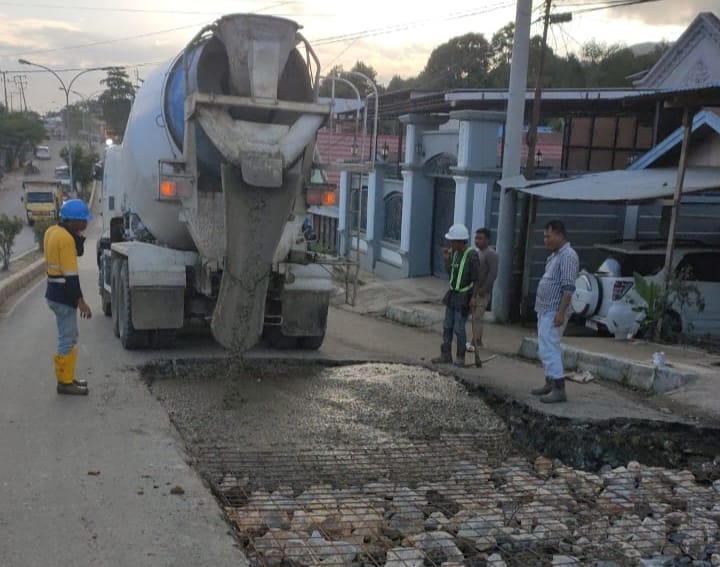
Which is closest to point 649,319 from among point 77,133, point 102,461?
point 102,461

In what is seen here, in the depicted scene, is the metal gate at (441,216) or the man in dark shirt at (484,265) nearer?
the man in dark shirt at (484,265)

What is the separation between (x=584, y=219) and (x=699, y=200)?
2.13m

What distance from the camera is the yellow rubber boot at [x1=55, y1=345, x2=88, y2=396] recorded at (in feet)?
22.0

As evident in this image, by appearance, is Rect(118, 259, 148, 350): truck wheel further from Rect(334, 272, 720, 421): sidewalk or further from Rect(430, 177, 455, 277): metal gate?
Rect(430, 177, 455, 277): metal gate

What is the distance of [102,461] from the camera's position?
5.06 m

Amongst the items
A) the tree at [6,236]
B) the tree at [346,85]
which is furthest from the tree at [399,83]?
the tree at [6,236]

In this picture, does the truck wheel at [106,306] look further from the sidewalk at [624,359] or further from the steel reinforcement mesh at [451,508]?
the steel reinforcement mesh at [451,508]

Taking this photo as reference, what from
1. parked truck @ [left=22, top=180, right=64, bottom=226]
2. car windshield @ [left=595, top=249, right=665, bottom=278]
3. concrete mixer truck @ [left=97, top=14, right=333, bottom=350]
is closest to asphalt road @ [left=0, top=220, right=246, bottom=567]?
concrete mixer truck @ [left=97, top=14, right=333, bottom=350]

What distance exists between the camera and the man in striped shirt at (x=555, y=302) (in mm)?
6773

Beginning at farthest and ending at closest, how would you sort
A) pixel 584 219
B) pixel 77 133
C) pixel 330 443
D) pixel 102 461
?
pixel 77 133, pixel 584 219, pixel 330 443, pixel 102 461

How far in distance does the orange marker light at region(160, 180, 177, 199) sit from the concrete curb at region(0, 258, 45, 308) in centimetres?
742

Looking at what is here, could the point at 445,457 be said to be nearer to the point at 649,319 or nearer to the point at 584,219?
the point at 649,319

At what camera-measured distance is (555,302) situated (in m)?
6.86

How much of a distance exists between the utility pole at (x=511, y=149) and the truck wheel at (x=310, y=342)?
162 inches
